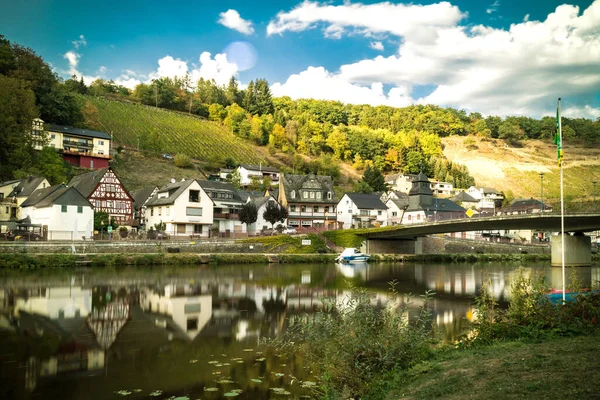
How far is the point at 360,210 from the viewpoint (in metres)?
90.8

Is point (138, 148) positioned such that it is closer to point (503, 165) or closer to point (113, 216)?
point (113, 216)

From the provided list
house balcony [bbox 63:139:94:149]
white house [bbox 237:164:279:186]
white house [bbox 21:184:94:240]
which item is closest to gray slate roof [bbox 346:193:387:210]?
white house [bbox 237:164:279:186]

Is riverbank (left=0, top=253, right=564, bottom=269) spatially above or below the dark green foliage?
below

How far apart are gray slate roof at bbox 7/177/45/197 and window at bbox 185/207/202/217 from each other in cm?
2051

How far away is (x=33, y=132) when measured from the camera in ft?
268

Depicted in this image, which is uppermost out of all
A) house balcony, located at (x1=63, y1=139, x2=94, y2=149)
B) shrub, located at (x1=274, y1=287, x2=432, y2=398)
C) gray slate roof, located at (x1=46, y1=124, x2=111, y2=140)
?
gray slate roof, located at (x1=46, y1=124, x2=111, y2=140)

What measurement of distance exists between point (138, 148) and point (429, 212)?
7187 cm

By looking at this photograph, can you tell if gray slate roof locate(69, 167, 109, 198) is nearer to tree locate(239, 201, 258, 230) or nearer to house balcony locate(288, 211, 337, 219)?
tree locate(239, 201, 258, 230)

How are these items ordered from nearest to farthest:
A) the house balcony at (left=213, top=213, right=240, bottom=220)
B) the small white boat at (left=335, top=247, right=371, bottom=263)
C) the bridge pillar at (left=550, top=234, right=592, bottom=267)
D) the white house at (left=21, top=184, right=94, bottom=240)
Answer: the white house at (left=21, top=184, right=94, bottom=240) < the bridge pillar at (left=550, top=234, right=592, bottom=267) < the small white boat at (left=335, top=247, right=371, bottom=263) < the house balcony at (left=213, top=213, right=240, bottom=220)

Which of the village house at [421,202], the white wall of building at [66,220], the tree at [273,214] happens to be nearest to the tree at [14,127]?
the white wall of building at [66,220]

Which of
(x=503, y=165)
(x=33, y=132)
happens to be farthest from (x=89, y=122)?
(x=503, y=165)

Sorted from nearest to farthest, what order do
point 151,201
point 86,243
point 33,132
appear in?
point 86,243, point 151,201, point 33,132

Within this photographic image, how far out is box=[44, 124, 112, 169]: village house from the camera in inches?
3693

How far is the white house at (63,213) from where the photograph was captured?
54.8 metres
